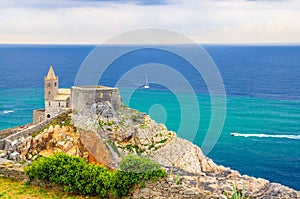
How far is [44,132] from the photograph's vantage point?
4441cm

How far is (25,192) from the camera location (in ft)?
73.8

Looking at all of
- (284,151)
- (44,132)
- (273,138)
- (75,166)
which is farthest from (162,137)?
(273,138)

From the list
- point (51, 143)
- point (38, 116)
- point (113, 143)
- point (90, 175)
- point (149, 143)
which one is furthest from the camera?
point (38, 116)

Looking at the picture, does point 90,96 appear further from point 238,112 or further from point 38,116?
point 238,112

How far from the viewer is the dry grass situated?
2188 centimetres

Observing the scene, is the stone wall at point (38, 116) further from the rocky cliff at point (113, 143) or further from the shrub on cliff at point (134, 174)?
the shrub on cliff at point (134, 174)

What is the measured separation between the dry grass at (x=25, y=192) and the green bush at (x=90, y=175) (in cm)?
59

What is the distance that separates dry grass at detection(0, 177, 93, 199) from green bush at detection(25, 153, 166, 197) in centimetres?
59

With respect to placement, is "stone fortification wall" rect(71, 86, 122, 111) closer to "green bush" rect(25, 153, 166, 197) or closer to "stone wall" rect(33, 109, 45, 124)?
"stone wall" rect(33, 109, 45, 124)

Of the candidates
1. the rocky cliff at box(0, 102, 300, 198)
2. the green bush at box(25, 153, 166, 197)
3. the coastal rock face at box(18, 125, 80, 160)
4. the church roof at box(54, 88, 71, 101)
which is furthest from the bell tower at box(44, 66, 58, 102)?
the green bush at box(25, 153, 166, 197)

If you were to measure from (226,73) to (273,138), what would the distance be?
99757 millimetres

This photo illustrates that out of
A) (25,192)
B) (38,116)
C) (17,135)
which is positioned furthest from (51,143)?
(25,192)

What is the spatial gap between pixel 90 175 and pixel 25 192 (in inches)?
150

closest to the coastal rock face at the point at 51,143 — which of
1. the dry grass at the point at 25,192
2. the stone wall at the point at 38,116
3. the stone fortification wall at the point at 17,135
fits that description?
the stone fortification wall at the point at 17,135
